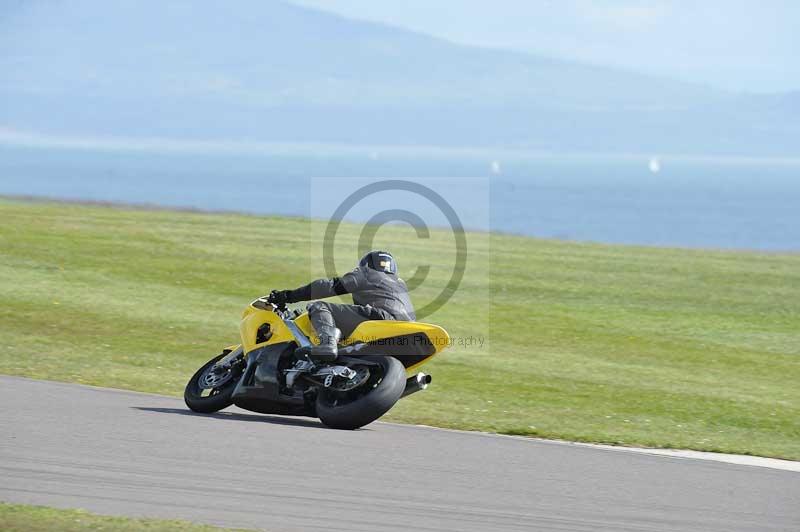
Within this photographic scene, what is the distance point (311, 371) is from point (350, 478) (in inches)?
100

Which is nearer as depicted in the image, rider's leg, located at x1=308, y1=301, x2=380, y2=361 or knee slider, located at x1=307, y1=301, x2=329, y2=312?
rider's leg, located at x1=308, y1=301, x2=380, y2=361

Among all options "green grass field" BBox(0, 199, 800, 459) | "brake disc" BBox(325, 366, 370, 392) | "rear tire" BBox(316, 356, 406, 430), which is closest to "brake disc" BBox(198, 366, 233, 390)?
"rear tire" BBox(316, 356, 406, 430)

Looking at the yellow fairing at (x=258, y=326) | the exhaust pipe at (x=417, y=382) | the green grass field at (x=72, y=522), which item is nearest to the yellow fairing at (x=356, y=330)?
the yellow fairing at (x=258, y=326)

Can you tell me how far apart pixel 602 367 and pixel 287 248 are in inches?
573

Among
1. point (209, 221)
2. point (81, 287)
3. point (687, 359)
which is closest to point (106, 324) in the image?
point (81, 287)

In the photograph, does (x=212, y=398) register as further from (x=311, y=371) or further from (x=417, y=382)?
(x=417, y=382)

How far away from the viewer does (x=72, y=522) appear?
730 centimetres

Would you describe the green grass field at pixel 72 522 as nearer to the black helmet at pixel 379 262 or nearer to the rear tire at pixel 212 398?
the rear tire at pixel 212 398

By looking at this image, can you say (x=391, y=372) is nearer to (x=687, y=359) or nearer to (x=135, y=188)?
(x=687, y=359)

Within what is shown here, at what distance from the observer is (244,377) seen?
11797 mm

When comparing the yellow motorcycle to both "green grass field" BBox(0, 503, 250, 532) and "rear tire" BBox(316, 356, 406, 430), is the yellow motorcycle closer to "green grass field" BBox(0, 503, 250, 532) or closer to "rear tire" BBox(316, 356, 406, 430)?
"rear tire" BBox(316, 356, 406, 430)

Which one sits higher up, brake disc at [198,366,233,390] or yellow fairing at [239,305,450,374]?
yellow fairing at [239,305,450,374]

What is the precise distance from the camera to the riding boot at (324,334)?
11.2m

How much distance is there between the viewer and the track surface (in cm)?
795
